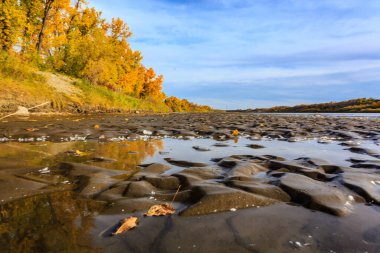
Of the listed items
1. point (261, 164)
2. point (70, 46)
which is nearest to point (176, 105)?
point (70, 46)

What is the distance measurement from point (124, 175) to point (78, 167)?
0.68m

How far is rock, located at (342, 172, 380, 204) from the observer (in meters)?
2.55

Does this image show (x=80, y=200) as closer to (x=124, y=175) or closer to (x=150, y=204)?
(x=150, y=204)

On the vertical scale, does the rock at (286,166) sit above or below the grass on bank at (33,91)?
below

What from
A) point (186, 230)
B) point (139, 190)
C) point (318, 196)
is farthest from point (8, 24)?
point (318, 196)

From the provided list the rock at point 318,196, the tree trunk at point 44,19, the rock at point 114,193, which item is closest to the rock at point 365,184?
the rock at point 318,196

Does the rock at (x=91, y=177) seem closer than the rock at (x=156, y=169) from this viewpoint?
Yes

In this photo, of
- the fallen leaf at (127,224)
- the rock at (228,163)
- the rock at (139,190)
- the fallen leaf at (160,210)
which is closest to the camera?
the fallen leaf at (127,224)

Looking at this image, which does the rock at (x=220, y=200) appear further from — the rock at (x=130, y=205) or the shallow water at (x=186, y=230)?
the rock at (x=130, y=205)

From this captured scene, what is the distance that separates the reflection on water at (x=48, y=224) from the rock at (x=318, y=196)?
5.53ft

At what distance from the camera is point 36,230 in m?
1.82

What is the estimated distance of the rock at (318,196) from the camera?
7.30 ft

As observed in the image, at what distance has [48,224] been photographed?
6.30 ft

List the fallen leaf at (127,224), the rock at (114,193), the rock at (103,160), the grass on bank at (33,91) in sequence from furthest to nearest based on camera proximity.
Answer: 1. the grass on bank at (33,91)
2. the rock at (103,160)
3. the rock at (114,193)
4. the fallen leaf at (127,224)
